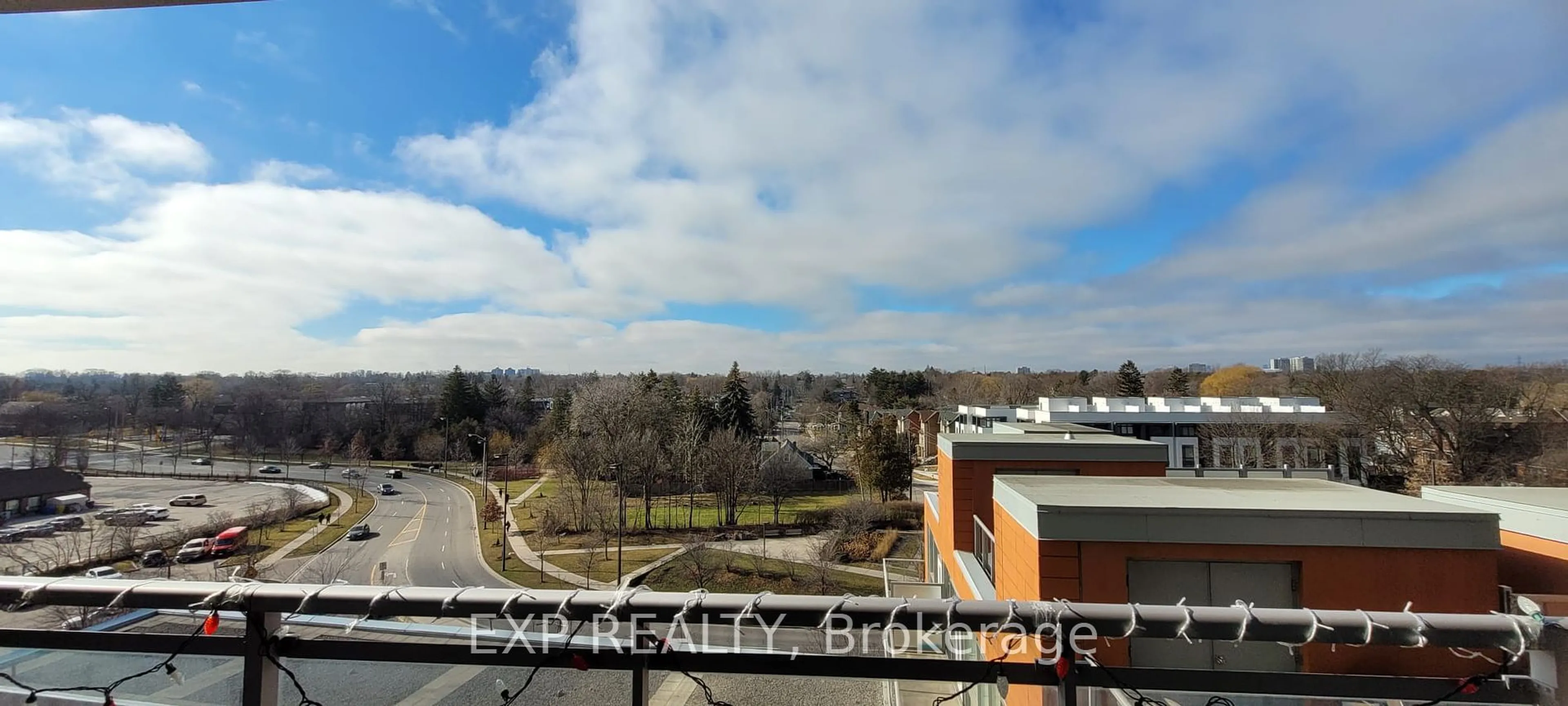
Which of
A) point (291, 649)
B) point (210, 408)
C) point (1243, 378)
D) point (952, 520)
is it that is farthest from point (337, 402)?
point (1243, 378)

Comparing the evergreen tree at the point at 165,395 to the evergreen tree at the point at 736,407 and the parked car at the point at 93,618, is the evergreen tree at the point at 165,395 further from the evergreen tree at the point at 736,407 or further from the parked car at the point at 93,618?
the parked car at the point at 93,618

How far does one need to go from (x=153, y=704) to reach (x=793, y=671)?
1.33 meters

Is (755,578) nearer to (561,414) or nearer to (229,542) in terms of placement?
(229,542)

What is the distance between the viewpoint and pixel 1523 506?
4.69 metres

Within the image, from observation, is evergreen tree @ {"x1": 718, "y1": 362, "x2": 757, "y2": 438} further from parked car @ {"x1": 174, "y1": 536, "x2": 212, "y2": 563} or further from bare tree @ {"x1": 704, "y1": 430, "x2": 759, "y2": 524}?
parked car @ {"x1": 174, "y1": 536, "x2": 212, "y2": 563}

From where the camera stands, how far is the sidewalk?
19312mm

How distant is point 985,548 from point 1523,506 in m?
4.50

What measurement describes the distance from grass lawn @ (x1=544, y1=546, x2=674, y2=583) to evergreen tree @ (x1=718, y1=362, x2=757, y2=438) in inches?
535

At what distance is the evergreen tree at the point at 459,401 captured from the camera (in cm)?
4412

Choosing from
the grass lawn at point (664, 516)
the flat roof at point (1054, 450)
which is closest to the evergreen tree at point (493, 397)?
the grass lawn at point (664, 516)

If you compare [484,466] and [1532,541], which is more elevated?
[1532,541]

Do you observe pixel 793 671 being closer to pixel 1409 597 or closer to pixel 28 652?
pixel 28 652

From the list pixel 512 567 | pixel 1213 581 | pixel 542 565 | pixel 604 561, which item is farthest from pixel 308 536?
pixel 1213 581

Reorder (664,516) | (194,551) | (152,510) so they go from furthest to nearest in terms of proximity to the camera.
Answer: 1. (664,516)
2. (152,510)
3. (194,551)
